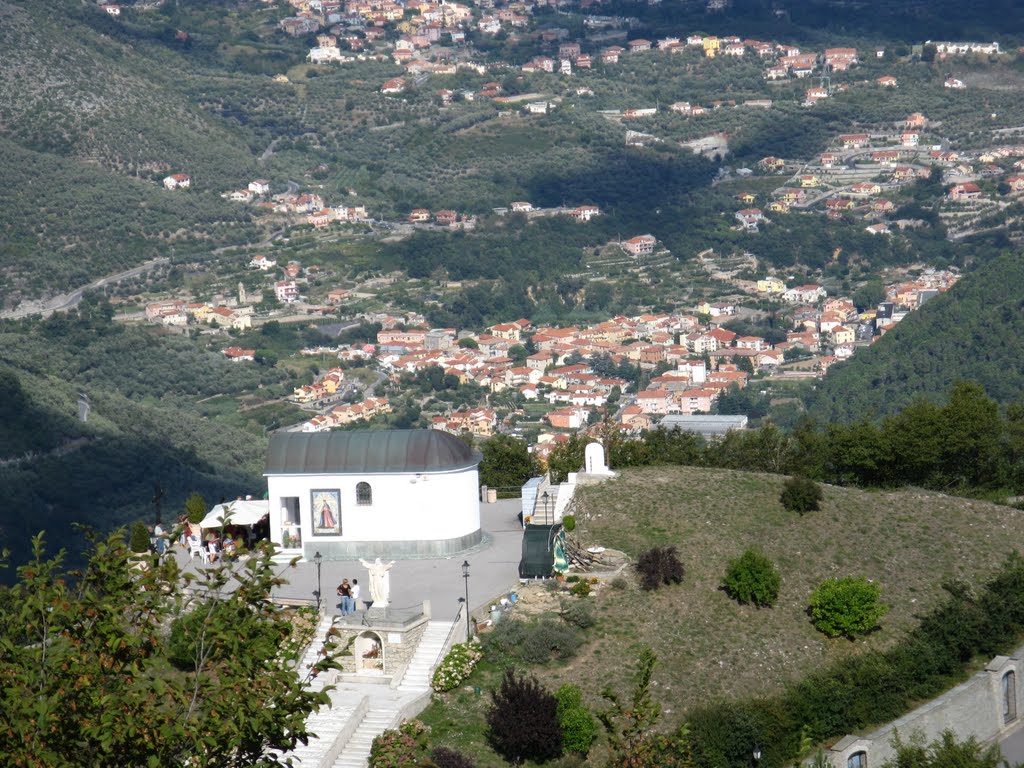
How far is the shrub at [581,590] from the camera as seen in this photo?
22.5m

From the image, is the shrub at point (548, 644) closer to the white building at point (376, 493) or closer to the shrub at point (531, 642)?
the shrub at point (531, 642)

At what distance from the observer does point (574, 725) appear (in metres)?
19.3

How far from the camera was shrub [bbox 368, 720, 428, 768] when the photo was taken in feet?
53.9

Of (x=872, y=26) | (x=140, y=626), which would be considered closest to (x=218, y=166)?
(x=872, y=26)

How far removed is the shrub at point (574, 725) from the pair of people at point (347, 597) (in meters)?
3.36

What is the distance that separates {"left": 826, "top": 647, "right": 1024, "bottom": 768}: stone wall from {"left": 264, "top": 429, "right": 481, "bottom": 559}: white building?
6834mm

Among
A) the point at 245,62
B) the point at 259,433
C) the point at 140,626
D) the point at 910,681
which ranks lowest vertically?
the point at 259,433

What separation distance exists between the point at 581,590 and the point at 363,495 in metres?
3.95

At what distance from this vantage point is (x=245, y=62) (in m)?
160

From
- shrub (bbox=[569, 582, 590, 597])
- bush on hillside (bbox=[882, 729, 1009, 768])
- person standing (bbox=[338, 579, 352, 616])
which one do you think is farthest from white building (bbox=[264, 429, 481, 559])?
bush on hillside (bbox=[882, 729, 1009, 768])

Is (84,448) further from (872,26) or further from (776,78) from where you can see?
(872,26)

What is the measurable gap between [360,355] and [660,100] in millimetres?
68523

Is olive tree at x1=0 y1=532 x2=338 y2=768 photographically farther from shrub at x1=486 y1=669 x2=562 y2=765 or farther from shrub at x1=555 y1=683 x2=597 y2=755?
shrub at x1=555 y1=683 x2=597 y2=755

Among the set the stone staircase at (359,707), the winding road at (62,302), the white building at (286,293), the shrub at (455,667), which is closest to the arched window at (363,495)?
the stone staircase at (359,707)
